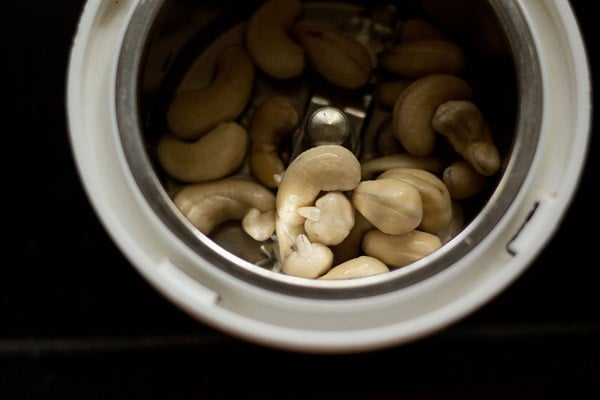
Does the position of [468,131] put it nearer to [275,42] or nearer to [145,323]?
[275,42]

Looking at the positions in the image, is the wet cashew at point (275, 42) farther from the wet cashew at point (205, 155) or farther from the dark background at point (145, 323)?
the dark background at point (145, 323)

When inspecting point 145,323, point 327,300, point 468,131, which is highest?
point 468,131

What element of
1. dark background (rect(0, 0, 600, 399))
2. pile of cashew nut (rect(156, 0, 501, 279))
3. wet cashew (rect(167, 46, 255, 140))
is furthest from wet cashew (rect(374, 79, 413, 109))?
dark background (rect(0, 0, 600, 399))

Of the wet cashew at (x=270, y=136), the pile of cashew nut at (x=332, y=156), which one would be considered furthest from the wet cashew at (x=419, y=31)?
the wet cashew at (x=270, y=136)

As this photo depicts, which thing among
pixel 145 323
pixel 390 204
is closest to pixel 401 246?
pixel 390 204

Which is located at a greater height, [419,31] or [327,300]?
[419,31]

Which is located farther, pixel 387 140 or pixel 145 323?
pixel 145 323

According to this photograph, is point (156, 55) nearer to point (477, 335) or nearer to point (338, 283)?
point (338, 283)
